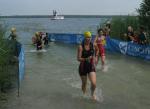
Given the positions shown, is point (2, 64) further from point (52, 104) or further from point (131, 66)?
point (131, 66)

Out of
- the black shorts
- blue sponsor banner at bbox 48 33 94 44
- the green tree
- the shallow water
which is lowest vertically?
blue sponsor banner at bbox 48 33 94 44

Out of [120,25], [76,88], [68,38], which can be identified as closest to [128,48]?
[120,25]

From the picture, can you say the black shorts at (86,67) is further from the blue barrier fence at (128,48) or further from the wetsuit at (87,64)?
the blue barrier fence at (128,48)

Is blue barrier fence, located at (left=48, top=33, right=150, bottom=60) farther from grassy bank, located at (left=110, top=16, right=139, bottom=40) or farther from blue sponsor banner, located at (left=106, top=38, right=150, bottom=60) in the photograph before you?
grassy bank, located at (left=110, top=16, right=139, bottom=40)

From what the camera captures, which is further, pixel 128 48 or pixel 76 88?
pixel 128 48

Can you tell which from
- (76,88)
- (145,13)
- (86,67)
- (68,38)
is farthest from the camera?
(68,38)

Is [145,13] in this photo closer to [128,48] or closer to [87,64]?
[128,48]

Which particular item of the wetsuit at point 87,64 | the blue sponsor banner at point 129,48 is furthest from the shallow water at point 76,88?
the wetsuit at point 87,64

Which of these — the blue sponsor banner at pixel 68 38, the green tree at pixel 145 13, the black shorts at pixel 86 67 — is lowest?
the blue sponsor banner at pixel 68 38

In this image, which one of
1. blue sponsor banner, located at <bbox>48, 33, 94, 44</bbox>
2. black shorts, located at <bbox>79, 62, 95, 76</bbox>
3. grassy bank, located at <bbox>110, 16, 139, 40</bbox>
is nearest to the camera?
black shorts, located at <bbox>79, 62, 95, 76</bbox>

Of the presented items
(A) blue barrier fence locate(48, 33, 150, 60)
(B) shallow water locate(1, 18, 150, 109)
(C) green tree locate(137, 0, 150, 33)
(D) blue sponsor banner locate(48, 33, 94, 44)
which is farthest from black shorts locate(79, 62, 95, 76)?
(D) blue sponsor banner locate(48, 33, 94, 44)

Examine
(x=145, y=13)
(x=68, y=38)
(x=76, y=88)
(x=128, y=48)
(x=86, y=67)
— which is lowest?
(x=68, y=38)

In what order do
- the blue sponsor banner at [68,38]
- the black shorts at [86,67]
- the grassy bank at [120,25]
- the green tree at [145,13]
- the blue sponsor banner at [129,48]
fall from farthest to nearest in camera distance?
the blue sponsor banner at [68,38]
the grassy bank at [120,25]
the green tree at [145,13]
the blue sponsor banner at [129,48]
the black shorts at [86,67]

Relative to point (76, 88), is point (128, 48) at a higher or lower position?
higher
